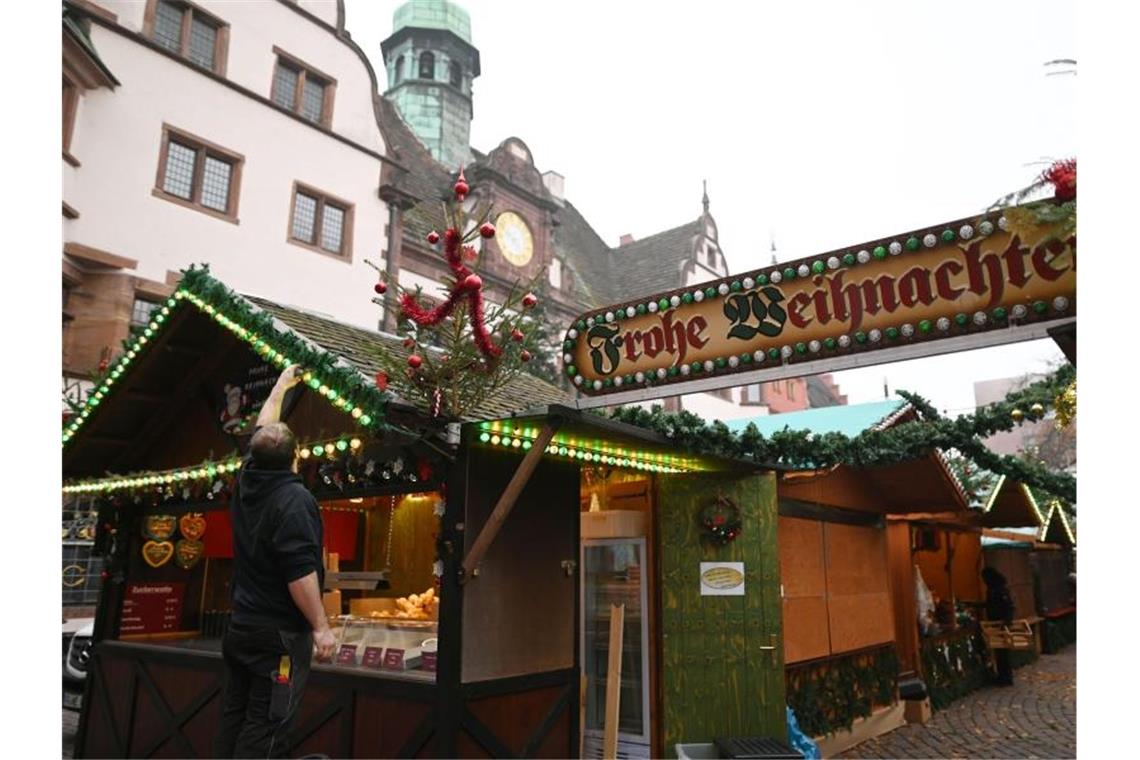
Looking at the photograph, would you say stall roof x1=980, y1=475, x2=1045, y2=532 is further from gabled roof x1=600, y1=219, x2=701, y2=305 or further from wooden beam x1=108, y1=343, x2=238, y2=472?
gabled roof x1=600, y1=219, x2=701, y2=305

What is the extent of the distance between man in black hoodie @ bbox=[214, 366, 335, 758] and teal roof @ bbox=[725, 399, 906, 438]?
7239 mm

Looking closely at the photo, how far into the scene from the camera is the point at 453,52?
33.5 metres

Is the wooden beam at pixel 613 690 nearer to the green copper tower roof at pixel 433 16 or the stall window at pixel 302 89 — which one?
the stall window at pixel 302 89

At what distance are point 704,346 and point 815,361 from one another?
775mm

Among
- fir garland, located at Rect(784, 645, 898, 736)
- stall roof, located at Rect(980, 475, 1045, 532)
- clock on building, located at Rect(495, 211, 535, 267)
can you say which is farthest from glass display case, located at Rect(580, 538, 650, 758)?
clock on building, located at Rect(495, 211, 535, 267)

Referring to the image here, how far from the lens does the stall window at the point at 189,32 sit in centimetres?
1678

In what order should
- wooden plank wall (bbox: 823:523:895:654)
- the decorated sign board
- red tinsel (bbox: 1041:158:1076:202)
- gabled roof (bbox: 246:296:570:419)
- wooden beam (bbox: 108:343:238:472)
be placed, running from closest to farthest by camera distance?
red tinsel (bbox: 1041:158:1076:202) → the decorated sign board → gabled roof (bbox: 246:296:570:419) → wooden beam (bbox: 108:343:238:472) → wooden plank wall (bbox: 823:523:895:654)

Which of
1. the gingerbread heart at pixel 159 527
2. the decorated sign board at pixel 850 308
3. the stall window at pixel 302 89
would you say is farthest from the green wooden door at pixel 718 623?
the stall window at pixel 302 89

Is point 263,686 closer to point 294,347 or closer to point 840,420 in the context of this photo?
point 294,347

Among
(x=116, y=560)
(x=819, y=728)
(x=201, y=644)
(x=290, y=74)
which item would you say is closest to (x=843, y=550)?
(x=819, y=728)

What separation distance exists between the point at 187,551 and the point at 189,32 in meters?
13.0

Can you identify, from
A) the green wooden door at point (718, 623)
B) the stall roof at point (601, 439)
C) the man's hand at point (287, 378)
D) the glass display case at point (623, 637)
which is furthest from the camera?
the glass display case at point (623, 637)

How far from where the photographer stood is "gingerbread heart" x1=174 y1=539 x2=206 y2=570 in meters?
9.47

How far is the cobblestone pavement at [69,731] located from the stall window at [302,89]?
1346 centimetres
